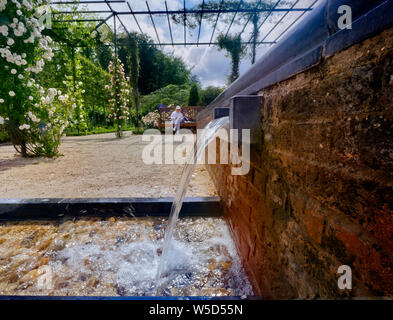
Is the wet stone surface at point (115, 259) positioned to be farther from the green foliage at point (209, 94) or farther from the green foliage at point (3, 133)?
the green foliage at point (209, 94)

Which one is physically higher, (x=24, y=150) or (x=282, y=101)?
(x=282, y=101)

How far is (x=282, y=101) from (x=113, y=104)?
11166mm

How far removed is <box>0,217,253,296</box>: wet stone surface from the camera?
A: 4.77ft

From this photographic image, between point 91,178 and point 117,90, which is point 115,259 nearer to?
point 91,178

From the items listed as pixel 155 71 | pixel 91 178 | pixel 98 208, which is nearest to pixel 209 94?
pixel 155 71

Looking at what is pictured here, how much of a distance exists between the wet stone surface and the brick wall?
0.54 metres

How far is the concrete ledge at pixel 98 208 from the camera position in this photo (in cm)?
240

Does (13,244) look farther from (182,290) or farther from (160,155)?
(160,155)

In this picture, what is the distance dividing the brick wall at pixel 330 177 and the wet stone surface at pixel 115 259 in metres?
0.54

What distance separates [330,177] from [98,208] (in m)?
2.48

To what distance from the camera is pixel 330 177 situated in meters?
0.68

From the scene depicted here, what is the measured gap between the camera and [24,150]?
5.62m

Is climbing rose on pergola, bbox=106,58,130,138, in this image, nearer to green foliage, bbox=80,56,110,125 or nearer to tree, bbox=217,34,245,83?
green foliage, bbox=80,56,110,125
